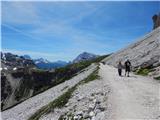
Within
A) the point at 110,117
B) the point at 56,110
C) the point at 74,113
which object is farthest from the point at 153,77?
the point at 110,117

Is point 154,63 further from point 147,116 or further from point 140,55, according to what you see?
point 147,116

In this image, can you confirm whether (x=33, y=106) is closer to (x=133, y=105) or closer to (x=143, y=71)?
(x=143, y=71)

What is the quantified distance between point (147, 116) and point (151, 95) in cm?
887

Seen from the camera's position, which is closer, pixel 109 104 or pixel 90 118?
pixel 90 118

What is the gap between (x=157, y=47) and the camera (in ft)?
222

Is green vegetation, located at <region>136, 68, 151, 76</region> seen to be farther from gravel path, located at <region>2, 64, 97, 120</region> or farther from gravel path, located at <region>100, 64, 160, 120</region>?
gravel path, located at <region>100, 64, 160, 120</region>

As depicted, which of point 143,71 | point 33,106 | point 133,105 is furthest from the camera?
point 33,106

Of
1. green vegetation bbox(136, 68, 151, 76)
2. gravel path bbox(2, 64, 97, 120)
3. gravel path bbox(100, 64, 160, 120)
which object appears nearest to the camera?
gravel path bbox(100, 64, 160, 120)

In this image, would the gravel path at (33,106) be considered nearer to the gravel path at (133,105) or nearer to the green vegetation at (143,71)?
the green vegetation at (143,71)

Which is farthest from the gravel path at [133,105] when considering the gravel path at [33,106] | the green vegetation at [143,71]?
the gravel path at [33,106]

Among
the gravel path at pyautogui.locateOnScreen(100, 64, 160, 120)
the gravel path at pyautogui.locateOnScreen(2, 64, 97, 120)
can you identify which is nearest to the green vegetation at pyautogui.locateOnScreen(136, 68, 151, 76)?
the gravel path at pyautogui.locateOnScreen(2, 64, 97, 120)

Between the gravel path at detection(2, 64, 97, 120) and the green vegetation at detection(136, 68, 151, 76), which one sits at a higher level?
the green vegetation at detection(136, 68, 151, 76)

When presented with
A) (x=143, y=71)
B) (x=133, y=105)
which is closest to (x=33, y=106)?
(x=143, y=71)

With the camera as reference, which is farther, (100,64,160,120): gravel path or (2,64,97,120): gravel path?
(2,64,97,120): gravel path
